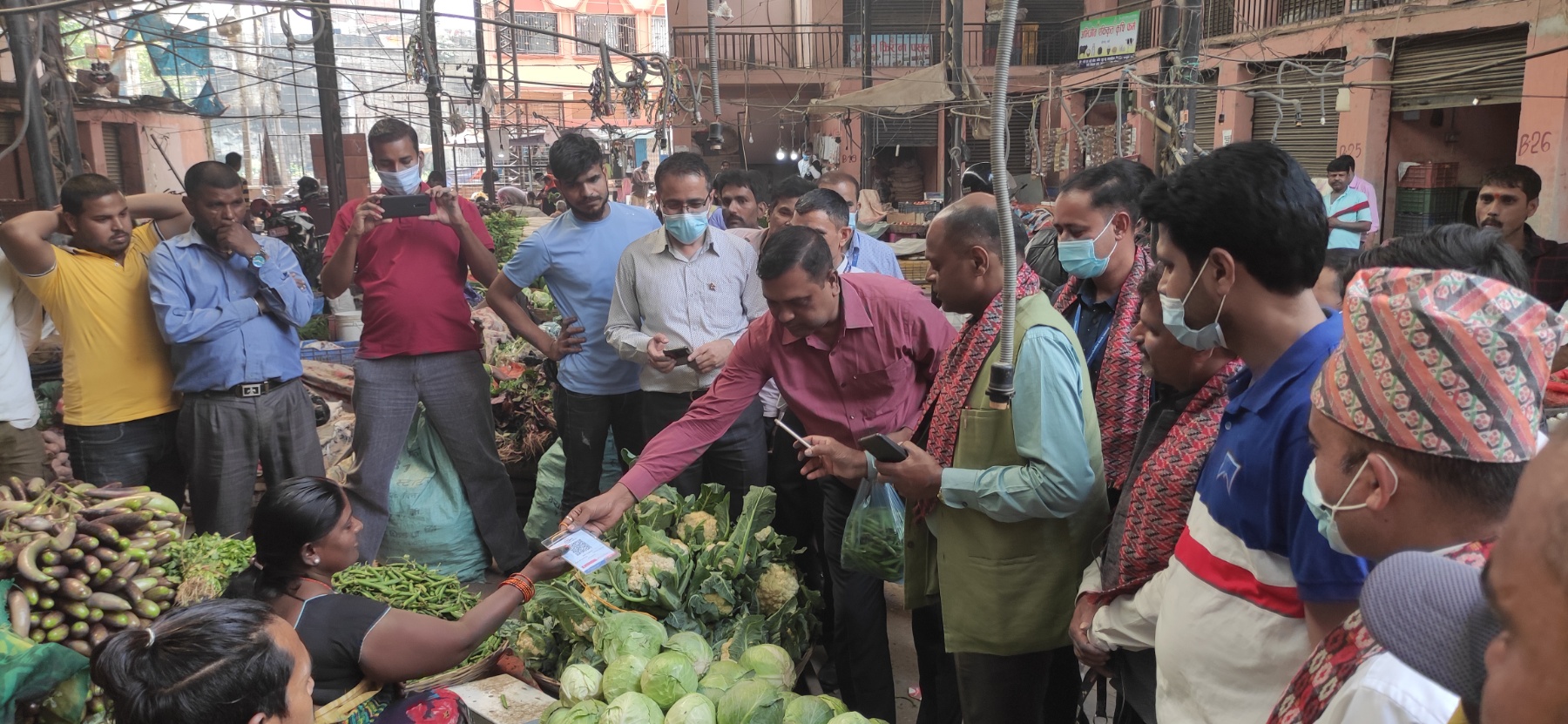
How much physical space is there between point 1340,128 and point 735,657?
477 inches

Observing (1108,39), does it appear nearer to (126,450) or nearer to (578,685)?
(126,450)

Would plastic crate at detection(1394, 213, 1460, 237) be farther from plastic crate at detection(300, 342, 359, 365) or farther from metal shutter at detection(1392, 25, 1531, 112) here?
plastic crate at detection(300, 342, 359, 365)

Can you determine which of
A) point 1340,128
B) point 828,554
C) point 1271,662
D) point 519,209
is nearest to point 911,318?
point 828,554

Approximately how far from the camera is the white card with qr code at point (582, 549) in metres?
2.52

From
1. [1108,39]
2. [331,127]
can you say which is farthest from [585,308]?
[1108,39]

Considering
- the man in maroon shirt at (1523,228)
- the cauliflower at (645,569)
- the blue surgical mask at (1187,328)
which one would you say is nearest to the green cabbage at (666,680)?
the cauliflower at (645,569)

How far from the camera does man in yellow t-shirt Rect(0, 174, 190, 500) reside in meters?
3.94

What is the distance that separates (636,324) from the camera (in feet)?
14.2

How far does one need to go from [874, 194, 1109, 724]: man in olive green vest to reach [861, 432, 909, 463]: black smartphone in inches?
0.8

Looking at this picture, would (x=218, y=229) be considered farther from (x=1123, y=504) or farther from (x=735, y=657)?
(x=1123, y=504)

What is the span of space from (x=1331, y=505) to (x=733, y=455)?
3.03 metres

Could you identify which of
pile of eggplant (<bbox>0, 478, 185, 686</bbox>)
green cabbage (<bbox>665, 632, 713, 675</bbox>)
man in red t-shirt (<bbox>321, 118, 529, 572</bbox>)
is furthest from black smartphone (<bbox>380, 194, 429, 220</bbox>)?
green cabbage (<bbox>665, 632, 713, 675</bbox>)

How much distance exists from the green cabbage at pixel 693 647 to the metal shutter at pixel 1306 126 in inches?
464

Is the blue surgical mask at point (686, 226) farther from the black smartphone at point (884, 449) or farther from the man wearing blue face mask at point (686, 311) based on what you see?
the black smartphone at point (884, 449)
